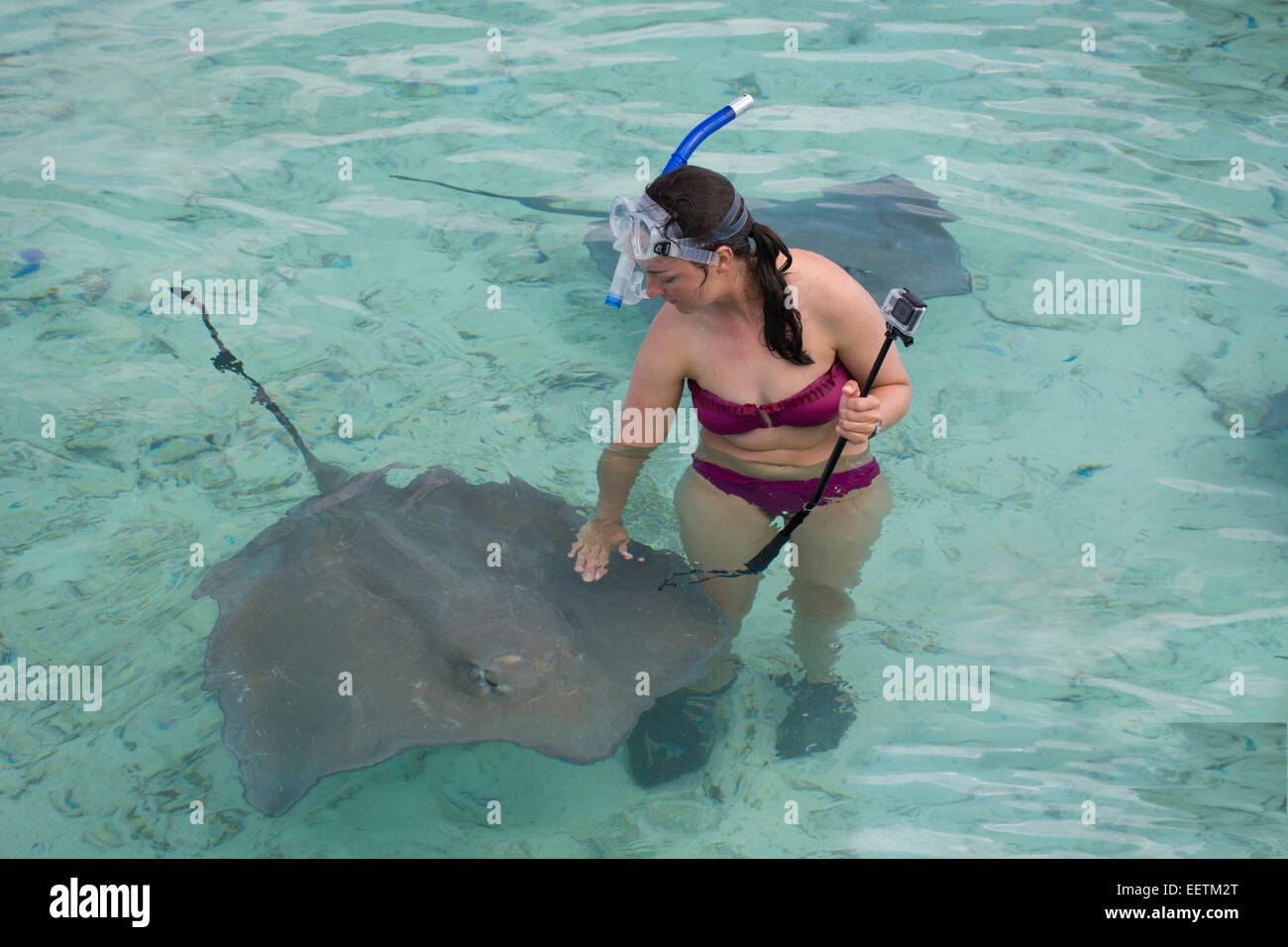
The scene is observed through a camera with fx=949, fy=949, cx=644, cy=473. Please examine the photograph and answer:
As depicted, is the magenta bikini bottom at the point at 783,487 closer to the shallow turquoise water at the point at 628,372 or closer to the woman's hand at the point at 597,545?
the woman's hand at the point at 597,545

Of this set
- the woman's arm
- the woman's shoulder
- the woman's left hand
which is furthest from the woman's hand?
the woman's shoulder

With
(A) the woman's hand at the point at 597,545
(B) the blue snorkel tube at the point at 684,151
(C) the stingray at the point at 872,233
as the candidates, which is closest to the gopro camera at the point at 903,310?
(B) the blue snorkel tube at the point at 684,151

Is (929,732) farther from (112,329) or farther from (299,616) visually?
(112,329)

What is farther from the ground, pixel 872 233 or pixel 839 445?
pixel 872 233

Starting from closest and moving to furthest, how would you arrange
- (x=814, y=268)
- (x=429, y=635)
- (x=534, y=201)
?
(x=429, y=635) < (x=814, y=268) < (x=534, y=201)

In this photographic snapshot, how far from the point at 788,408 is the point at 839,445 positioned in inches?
15.6

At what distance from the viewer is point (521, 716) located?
288cm

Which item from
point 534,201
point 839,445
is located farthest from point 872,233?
point 839,445

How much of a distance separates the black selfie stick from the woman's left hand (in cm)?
5

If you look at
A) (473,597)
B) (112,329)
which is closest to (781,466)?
(473,597)

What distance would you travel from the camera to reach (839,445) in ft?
10.1

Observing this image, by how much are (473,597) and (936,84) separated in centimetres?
695

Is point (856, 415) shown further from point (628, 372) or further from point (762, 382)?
point (628, 372)

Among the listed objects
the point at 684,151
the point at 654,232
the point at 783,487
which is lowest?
the point at 783,487
